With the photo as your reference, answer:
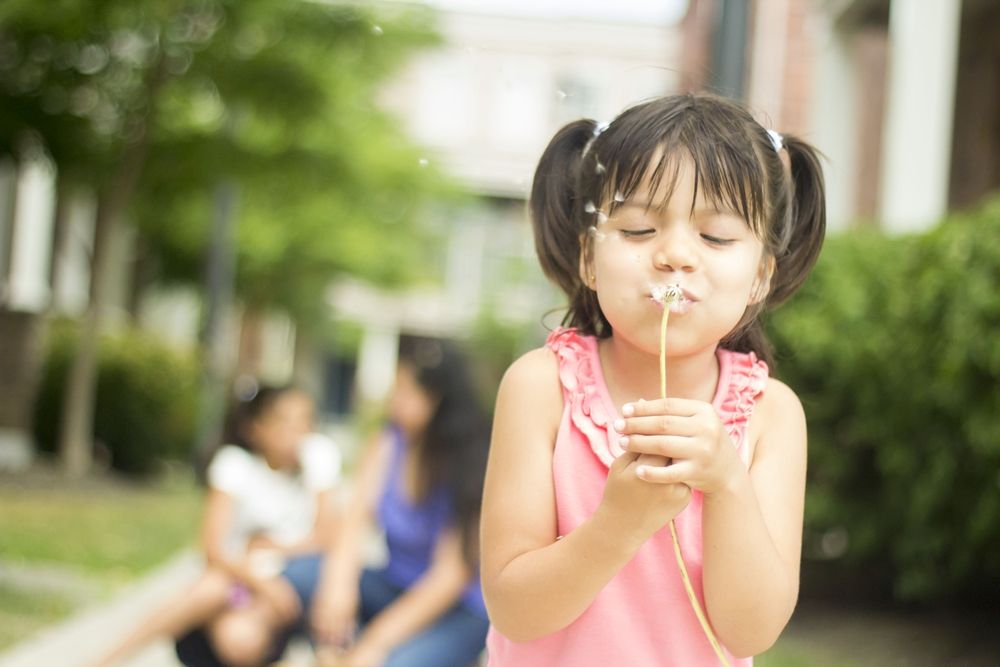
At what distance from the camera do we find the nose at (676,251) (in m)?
1.45

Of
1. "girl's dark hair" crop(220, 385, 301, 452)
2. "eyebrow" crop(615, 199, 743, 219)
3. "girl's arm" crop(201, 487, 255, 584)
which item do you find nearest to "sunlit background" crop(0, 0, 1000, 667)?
"eyebrow" crop(615, 199, 743, 219)

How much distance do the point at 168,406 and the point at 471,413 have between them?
36.9ft

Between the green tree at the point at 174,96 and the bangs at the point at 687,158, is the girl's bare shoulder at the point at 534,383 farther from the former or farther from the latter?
the green tree at the point at 174,96

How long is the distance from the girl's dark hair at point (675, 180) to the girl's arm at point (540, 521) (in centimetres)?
16

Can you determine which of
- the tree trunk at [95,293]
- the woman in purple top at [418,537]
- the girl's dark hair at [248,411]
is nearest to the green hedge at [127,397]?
the tree trunk at [95,293]

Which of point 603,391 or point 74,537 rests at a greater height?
point 603,391

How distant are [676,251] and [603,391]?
20 centimetres

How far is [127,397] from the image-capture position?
48.1 ft

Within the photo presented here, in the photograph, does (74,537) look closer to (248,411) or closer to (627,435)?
(248,411)

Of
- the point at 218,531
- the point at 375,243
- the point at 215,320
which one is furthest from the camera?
the point at 375,243

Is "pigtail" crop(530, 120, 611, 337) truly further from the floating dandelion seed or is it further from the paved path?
the paved path

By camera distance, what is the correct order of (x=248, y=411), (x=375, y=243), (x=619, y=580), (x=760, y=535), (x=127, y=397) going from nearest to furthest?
1. (x=760, y=535)
2. (x=619, y=580)
3. (x=248, y=411)
4. (x=127, y=397)
5. (x=375, y=243)

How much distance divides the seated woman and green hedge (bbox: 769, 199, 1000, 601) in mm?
2237

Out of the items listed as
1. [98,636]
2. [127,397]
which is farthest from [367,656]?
[127,397]
